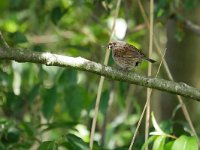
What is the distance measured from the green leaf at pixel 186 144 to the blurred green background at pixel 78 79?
1.86ft

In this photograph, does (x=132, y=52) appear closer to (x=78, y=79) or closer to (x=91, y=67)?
(x=91, y=67)

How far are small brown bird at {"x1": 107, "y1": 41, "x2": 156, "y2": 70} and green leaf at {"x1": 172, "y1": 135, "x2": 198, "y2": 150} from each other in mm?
590

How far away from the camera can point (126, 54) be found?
301 centimetres

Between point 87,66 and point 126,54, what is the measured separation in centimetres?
70

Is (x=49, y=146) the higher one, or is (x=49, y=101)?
(x=49, y=101)

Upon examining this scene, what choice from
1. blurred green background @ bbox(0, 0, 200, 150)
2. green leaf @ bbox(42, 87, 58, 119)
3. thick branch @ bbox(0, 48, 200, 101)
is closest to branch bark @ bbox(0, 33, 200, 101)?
thick branch @ bbox(0, 48, 200, 101)

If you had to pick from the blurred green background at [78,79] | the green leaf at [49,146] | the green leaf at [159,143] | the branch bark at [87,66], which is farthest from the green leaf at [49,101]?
the branch bark at [87,66]

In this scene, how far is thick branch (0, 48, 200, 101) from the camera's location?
7.56ft

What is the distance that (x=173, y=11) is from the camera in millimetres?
4082

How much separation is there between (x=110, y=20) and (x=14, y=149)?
6.32 feet

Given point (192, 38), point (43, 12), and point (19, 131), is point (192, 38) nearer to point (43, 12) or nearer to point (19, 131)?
point (43, 12)

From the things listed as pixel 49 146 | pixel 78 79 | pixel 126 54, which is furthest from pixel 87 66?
pixel 78 79

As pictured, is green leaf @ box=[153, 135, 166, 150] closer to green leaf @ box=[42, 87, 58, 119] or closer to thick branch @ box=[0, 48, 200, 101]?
thick branch @ box=[0, 48, 200, 101]

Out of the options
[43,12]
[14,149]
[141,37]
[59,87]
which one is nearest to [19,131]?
[14,149]
